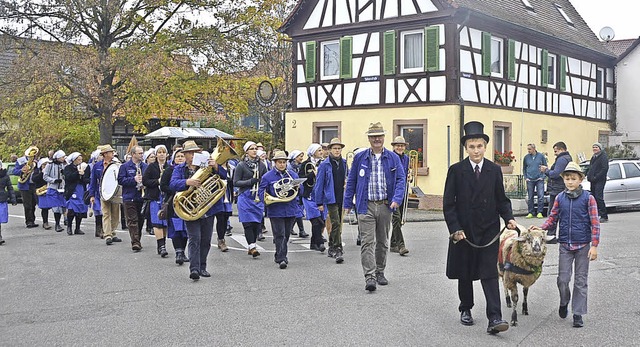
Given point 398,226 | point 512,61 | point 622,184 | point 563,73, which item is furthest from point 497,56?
point 398,226

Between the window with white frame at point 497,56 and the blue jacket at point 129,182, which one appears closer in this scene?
the blue jacket at point 129,182

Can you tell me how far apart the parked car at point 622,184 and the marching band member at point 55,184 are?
508 inches

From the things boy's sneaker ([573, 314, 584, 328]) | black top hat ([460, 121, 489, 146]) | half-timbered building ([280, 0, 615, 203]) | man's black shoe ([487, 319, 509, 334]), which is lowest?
boy's sneaker ([573, 314, 584, 328])

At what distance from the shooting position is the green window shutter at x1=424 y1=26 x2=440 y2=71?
22.0 meters

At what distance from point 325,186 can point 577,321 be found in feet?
16.6

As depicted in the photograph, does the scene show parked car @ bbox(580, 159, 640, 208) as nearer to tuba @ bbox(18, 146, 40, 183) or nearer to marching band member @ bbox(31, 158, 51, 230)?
marching band member @ bbox(31, 158, 51, 230)

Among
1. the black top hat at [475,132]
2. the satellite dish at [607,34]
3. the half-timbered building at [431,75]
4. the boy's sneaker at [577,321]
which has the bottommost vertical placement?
the boy's sneaker at [577,321]

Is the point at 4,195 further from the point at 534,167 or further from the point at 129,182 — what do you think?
the point at 534,167

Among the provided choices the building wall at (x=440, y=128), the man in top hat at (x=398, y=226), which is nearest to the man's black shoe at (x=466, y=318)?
the man in top hat at (x=398, y=226)

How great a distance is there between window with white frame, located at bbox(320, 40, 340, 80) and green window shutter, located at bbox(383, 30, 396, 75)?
2.12m

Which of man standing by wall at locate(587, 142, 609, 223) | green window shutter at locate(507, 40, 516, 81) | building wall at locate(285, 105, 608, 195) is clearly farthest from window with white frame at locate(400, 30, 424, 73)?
man standing by wall at locate(587, 142, 609, 223)

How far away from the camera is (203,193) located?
9.82m

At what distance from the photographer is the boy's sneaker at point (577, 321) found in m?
7.17

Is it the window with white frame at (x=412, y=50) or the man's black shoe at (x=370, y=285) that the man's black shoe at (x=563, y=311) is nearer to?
Answer: the man's black shoe at (x=370, y=285)
